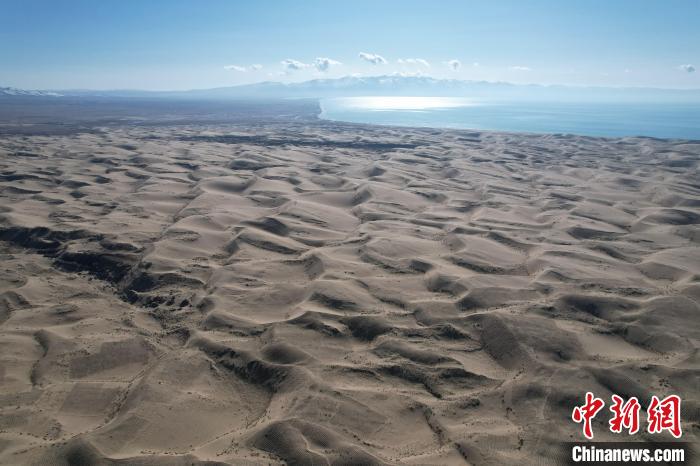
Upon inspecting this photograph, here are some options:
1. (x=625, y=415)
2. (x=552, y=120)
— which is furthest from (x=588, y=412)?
(x=552, y=120)

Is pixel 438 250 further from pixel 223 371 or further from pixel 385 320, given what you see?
pixel 223 371

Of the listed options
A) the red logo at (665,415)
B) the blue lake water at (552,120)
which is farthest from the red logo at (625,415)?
the blue lake water at (552,120)

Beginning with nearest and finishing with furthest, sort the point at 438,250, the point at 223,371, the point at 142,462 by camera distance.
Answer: the point at 142,462, the point at 223,371, the point at 438,250

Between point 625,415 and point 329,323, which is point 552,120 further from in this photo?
point 625,415

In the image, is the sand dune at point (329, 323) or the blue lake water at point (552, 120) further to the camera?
the blue lake water at point (552, 120)

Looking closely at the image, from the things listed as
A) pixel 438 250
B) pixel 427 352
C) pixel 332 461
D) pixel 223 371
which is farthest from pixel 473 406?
pixel 438 250

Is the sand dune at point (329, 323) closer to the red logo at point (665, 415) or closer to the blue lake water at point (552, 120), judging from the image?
the red logo at point (665, 415)

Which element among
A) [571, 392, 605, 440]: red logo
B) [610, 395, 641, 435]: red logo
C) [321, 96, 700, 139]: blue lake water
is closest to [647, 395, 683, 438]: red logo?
[610, 395, 641, 435]: red logo

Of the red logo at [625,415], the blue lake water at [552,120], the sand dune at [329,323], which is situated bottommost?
the red logo at [625,415]
